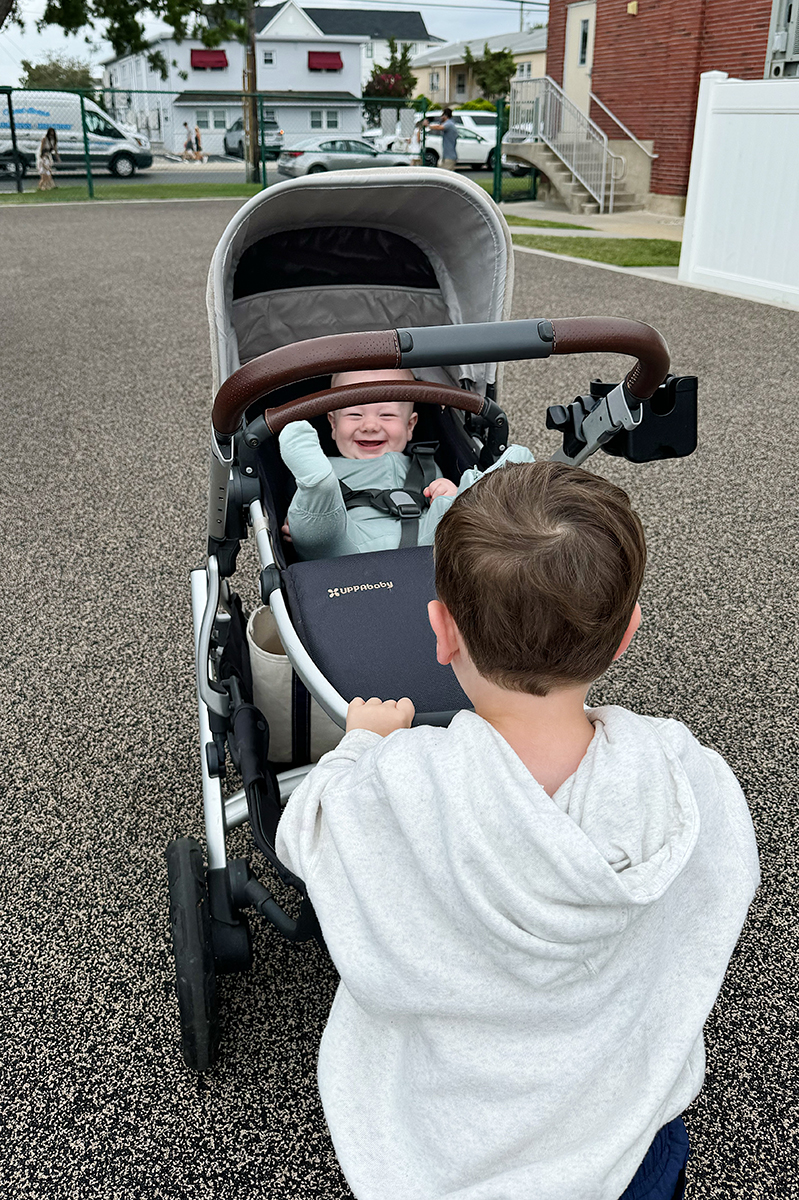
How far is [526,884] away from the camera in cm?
108

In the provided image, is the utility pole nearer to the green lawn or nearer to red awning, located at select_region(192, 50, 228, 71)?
the green lawn

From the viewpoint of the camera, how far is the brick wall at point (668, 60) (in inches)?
618

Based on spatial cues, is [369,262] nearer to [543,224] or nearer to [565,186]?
[543,224]

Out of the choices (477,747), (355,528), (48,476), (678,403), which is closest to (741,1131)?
(477,747)

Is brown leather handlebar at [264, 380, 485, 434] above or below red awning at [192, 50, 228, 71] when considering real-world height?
below

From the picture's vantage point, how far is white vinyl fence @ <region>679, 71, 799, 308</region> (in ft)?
26.5

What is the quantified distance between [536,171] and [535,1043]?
2056 centimetres

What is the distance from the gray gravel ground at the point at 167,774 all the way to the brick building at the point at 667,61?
12320 mm

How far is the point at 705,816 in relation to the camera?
1231 millimetres

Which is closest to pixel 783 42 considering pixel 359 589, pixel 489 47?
pixel 359 589

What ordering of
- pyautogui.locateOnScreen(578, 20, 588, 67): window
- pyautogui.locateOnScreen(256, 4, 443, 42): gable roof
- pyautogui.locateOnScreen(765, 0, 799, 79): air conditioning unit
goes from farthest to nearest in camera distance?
pyautogui.locateOnScreen(256, 4, 443, 42): gable roof < pyautogui.locateOnScreen(578, 20, 588, 67): window < pyautogui.locateOnScreen(765, 0, 799, 79): air conditioning unit

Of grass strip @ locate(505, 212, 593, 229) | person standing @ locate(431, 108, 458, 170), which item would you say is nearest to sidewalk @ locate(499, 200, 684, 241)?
grass strip @ locate(505, 212, 593, 229)

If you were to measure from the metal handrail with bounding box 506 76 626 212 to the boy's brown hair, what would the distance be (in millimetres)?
17370

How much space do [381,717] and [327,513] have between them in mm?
786
